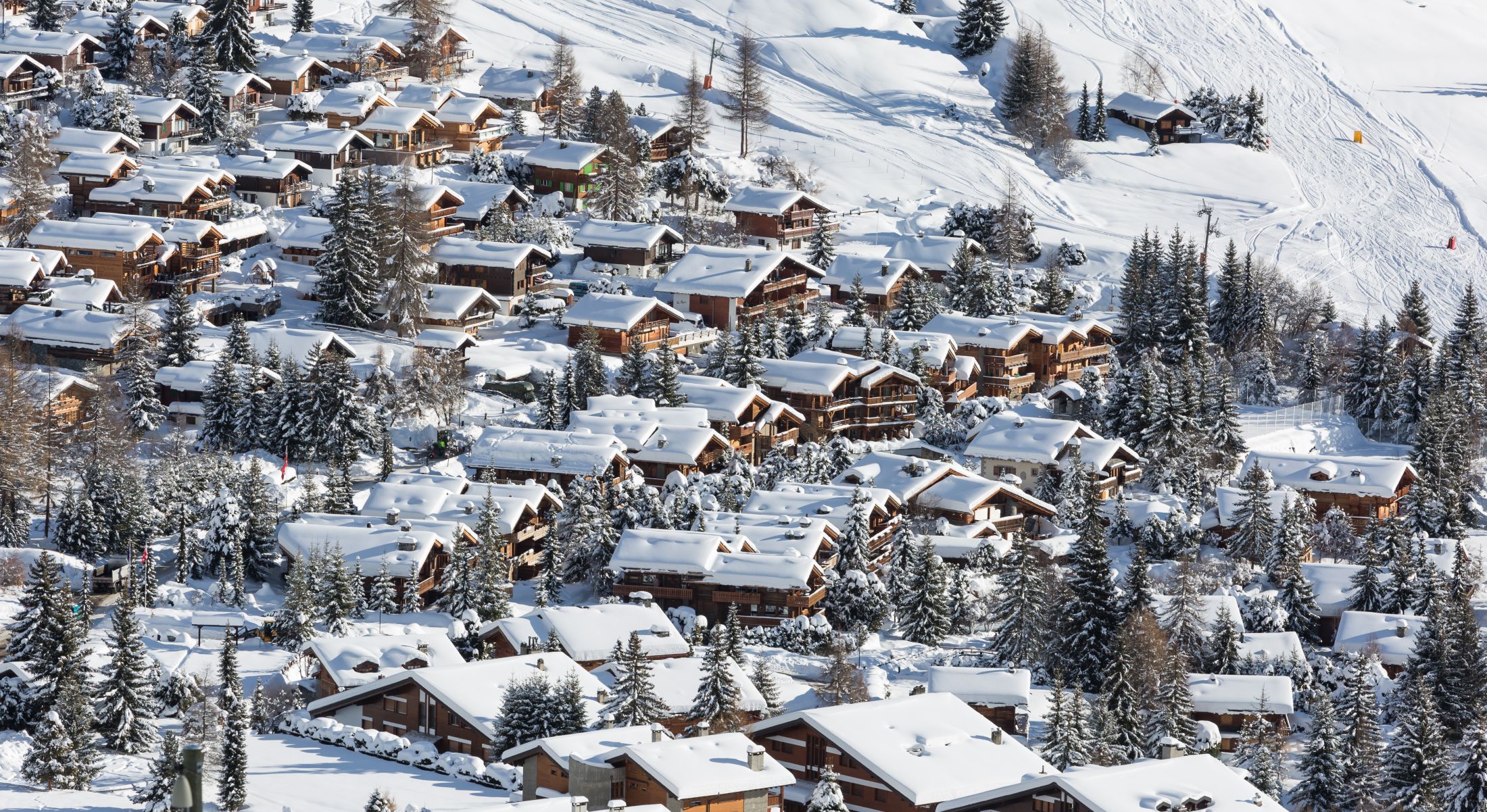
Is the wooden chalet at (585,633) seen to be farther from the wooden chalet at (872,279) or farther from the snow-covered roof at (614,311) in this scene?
the wooden chalet at (872,279)

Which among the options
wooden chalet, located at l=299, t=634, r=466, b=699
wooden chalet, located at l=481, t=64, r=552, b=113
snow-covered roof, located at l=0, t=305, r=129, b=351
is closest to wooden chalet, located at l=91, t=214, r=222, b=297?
snow-covered roof, located at l=0, t=305, r=129, b=351

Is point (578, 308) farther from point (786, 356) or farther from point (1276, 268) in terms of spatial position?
point (1276, 268)

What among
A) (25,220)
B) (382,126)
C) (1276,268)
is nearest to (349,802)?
(25,220)

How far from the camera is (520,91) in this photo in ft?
→ 359

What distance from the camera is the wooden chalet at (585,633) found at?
5762 centimetres

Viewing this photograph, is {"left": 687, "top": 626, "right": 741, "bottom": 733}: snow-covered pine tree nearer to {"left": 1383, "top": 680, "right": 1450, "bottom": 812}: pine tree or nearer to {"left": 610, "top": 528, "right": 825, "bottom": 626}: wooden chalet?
{"left": 610, "top": 528, "right": 825, "bottom": 626}: wooden chalet

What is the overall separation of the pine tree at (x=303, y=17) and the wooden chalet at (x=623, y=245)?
27175 millimetres

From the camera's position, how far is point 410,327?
8162cm

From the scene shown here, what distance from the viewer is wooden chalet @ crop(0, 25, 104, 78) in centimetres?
10156

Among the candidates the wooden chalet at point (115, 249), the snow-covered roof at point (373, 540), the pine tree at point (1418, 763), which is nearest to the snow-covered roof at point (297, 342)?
the wooden chalet at point (115, 249)

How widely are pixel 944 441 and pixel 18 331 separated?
3122 cm

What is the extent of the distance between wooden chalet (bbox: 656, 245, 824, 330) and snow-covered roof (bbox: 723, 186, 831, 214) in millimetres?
5216

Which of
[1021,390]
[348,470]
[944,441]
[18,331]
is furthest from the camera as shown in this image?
[1021,390]

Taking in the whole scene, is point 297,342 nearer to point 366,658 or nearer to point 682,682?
point 366,658
